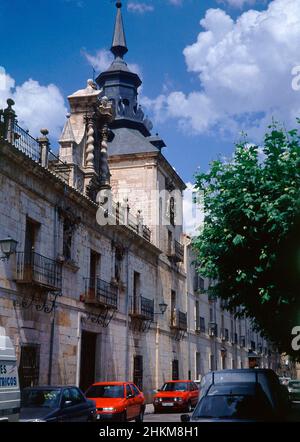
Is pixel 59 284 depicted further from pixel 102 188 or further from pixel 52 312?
pixel 102 188

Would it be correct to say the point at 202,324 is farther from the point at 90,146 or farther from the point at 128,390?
the point at 128,390

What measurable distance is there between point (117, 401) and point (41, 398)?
3.96m

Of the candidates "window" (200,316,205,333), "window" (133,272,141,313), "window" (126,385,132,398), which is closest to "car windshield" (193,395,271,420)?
"window" (126,385,132,398)

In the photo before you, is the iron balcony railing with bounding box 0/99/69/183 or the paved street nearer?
the paved street

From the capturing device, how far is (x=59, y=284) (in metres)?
18.3

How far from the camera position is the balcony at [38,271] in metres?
16.1

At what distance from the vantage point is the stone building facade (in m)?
16.5

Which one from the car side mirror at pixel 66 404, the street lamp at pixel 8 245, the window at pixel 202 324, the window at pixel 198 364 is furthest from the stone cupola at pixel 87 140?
the window at pixel 198 364

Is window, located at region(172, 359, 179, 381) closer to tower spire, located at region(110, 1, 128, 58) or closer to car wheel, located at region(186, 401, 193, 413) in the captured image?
car wheel, located at region(186, 401, 193, 413)

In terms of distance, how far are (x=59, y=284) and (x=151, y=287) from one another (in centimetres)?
1088

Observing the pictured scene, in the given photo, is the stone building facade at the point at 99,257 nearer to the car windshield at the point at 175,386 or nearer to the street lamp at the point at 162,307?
the street lamp at the point at 162,307

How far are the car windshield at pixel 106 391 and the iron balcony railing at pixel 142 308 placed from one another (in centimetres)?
857

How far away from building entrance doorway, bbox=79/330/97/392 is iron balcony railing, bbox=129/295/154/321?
3634 millimetres
